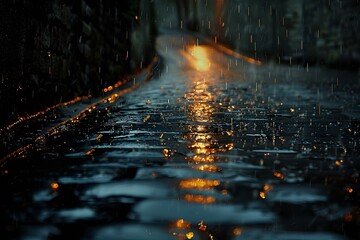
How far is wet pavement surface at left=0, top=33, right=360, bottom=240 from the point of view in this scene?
1.97 metres

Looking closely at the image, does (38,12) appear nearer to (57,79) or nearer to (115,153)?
(57,79)

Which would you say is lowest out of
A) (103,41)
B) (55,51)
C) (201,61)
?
(201,61)

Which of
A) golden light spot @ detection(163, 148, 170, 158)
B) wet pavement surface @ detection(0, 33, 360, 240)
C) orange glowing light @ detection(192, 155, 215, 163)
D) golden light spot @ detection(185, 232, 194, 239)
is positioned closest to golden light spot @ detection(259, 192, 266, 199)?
wet pavement surface @ detection(0, 33, 360, 240)

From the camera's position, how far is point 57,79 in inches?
238

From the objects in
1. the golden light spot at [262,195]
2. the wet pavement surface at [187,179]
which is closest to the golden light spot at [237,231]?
the wet pavement surface at [187,179]

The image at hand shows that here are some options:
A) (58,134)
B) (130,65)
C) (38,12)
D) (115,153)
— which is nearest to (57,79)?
(38,12)

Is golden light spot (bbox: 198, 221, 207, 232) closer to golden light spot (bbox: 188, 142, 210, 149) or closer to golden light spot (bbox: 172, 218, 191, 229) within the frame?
golden light spot (bbox: 172, 218, 191, 229)

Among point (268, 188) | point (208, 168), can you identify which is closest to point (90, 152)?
point (208, 168)

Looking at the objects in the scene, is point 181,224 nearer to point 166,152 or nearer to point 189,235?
point 189,235

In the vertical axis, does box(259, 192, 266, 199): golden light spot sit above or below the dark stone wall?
below

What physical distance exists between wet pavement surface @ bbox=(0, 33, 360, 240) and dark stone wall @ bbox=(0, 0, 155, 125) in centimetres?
57

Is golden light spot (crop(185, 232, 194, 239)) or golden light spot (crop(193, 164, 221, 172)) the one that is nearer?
golden light spot (crop(185, 232, 194, 239))

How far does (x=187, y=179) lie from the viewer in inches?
106

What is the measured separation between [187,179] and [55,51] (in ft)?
12.8
